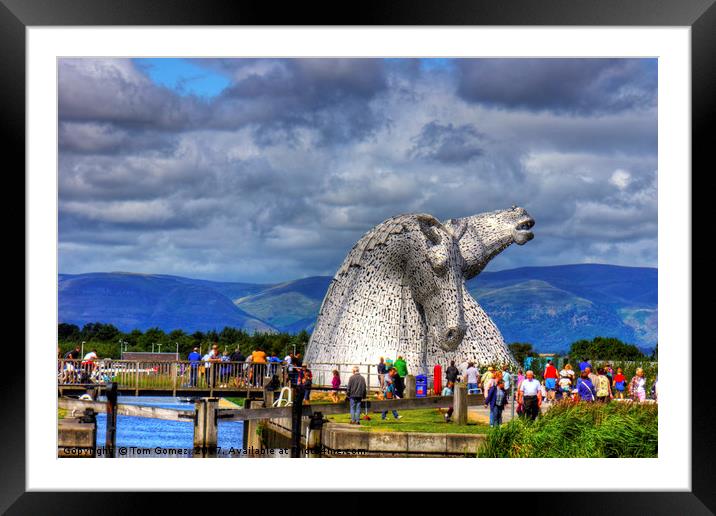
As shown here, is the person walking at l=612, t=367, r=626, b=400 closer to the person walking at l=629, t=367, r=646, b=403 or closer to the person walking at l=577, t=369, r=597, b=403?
the person walking at l=629, t=367, r=646, b=403

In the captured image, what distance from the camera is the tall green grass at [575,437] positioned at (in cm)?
1517

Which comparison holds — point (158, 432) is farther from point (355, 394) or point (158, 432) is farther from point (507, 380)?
point (507, 380)

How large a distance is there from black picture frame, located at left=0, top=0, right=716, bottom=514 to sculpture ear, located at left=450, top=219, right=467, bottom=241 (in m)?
15.0

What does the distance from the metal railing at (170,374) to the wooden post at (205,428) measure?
816 cm

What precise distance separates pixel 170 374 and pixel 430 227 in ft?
23.7

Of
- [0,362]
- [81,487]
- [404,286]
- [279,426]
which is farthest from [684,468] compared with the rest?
[404,286]

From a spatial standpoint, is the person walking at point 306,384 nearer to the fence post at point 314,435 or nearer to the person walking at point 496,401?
the fence post at point 314,435

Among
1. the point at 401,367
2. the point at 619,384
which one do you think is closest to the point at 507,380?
the point at 619,384

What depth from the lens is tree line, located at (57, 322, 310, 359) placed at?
39906mm

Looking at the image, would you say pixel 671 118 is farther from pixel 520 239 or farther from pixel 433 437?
pixel 520 239

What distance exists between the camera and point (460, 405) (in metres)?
18.5

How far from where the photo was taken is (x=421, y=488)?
11688 mm

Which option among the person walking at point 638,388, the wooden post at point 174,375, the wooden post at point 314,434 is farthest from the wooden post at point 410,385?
the wooden post at point 174,375

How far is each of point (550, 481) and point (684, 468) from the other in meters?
1.45
